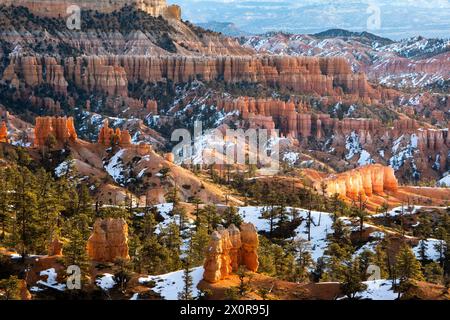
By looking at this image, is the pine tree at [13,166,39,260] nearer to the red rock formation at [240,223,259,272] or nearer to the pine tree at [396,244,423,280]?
the red rock formation at [240,223,259,272]

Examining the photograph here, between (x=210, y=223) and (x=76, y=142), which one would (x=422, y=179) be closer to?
(x=76, y=142)

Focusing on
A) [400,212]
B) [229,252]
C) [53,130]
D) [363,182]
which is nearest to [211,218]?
[229,252]

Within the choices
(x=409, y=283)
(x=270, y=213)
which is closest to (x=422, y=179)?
(x=270, y=213)

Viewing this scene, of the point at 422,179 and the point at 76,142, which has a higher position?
the point at 76,142

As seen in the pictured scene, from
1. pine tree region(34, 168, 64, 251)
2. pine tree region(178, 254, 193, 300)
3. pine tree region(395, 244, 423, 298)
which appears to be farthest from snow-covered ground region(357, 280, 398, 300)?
pine tree region(34, 168, 64, 251)

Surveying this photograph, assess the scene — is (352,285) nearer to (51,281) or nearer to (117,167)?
(51,281)

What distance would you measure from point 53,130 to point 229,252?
2729 inches

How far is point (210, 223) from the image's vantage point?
92312 millimetres

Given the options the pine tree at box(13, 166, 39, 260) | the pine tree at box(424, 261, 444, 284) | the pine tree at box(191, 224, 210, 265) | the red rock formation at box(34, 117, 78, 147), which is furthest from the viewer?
the red rock formation at box(34, 117, 78, 147)

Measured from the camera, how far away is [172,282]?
62062 millimetres

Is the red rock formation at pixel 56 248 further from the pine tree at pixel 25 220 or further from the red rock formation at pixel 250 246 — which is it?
the red rock formation at pixel 250 246

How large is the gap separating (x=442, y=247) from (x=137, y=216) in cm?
3363

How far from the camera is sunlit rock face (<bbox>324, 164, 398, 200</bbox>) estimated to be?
13250 centimetres

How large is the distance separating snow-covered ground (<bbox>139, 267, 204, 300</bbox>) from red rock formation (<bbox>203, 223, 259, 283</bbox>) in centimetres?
115
